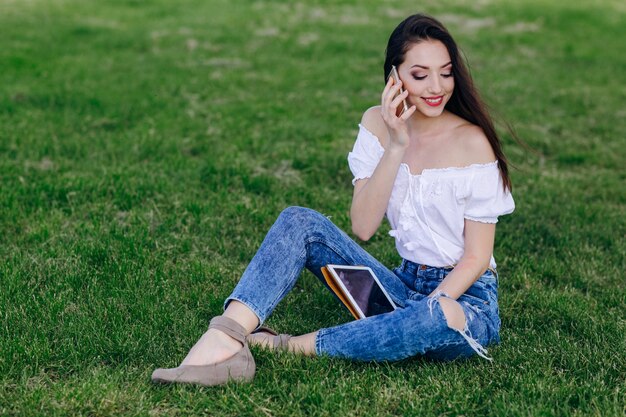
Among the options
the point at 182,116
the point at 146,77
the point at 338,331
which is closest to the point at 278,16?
the point at 146,77

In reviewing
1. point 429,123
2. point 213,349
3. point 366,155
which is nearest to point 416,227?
point 366,155

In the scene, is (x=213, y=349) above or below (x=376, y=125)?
below

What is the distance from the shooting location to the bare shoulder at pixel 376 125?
4566 millimetres

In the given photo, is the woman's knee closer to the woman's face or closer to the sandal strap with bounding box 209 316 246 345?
the sandal strap with bounding box 209 316 246 345

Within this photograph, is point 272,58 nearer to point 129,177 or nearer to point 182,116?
point 182,116

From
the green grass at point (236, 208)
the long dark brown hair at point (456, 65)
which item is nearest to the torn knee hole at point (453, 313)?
the green grass at point (236, 208)

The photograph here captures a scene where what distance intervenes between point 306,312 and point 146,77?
21.0 ft

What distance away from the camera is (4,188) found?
260 inches

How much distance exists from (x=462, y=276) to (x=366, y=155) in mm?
918

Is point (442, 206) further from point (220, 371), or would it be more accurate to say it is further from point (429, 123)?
point (220, 371)

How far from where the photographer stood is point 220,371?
3855 mm

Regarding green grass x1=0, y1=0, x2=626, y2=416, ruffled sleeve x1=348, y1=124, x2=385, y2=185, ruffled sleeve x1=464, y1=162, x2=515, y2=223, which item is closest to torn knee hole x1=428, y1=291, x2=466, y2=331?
green grass x1=0, y1=0, x2=626, y2=416

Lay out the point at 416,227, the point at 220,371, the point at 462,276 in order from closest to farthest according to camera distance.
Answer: the point at 220,371, the point at 462,276, the point at 416,227

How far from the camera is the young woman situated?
4.05 m
